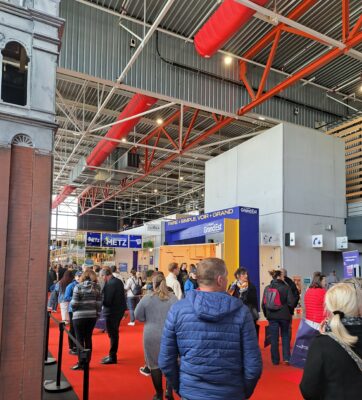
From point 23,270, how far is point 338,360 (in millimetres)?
2250

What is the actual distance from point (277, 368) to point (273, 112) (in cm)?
727

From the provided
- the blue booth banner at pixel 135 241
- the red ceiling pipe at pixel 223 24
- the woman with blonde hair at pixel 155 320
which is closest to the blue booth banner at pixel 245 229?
the red ceiling pipe at pixel 223 24

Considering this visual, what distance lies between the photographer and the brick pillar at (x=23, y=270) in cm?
286

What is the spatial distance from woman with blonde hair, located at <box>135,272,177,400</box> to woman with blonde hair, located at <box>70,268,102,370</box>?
55.7 inches

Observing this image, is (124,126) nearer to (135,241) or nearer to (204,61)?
(204,61)

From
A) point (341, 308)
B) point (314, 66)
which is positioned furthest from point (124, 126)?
point (341, 308)

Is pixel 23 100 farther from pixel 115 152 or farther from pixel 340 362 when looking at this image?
pixel 115 152

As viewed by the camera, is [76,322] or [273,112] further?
[273,112]

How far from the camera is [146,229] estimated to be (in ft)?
53.1

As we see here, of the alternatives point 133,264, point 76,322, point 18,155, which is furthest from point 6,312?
point 133,264

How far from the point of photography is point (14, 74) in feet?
10.6

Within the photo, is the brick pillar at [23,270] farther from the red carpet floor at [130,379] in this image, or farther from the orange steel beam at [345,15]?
the orange steel beam at [345,15]

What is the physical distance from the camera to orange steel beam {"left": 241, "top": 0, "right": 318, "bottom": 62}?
23.9 feet

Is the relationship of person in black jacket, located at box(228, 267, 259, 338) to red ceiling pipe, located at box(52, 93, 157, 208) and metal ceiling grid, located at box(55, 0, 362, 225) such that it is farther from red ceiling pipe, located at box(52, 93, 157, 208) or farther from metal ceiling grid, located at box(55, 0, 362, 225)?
metal ceiling grid, located at box(55, 0, 362, 225)
